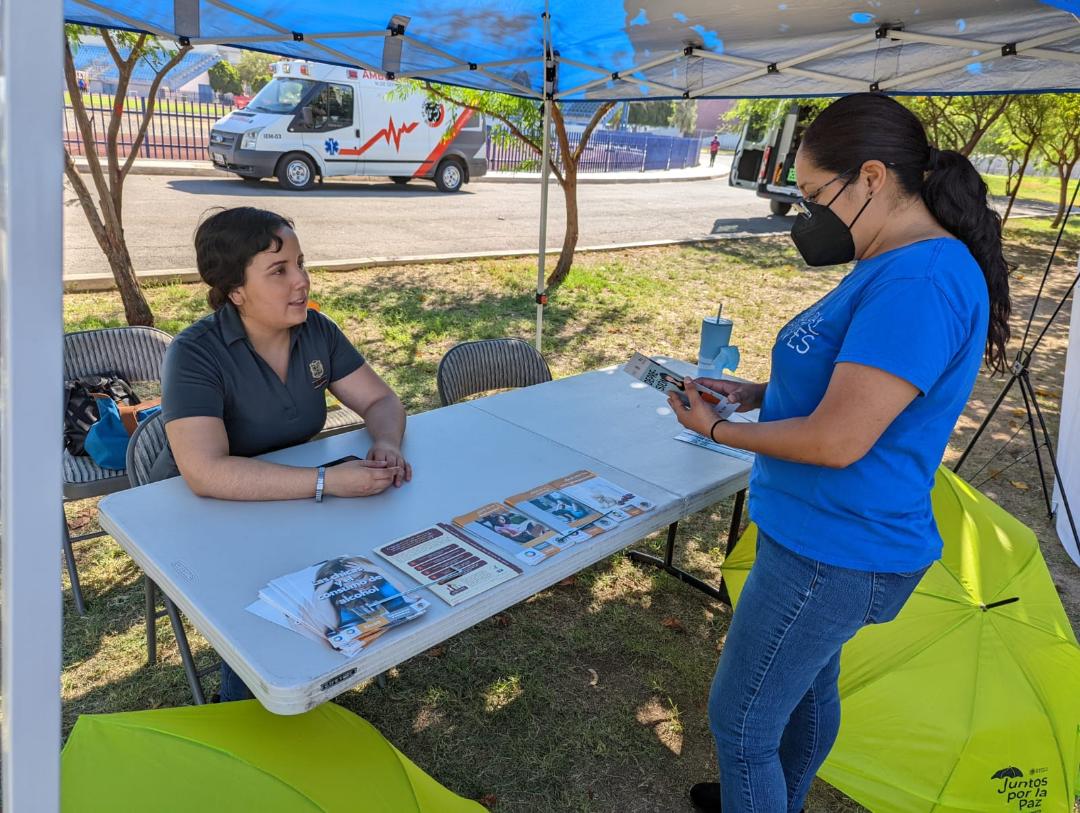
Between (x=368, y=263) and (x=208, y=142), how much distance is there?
10.6 m

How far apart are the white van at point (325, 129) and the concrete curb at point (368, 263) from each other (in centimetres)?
378

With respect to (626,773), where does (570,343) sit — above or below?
above

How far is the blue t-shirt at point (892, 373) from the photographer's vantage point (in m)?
1.29

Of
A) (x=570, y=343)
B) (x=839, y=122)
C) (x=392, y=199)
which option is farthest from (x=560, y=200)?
(x=839, y=122)

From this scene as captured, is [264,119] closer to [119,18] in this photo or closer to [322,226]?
[322,226]

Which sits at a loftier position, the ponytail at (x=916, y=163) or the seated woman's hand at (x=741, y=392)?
the ponytail at (x=916, y=163)

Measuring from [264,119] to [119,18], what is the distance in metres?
10.3

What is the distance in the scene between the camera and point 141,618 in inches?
113

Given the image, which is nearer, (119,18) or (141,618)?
(141,618)

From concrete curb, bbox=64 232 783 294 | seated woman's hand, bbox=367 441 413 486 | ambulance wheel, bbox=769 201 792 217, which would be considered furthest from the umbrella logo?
ambulance wheel, bbox=769 201 792 217

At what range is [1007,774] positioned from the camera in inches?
74.4

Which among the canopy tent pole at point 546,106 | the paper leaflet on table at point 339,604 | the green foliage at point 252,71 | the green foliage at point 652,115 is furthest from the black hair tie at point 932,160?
the green foliage at point 652,115

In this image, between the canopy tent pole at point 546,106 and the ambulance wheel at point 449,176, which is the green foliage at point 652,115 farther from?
the canopy tent pole at point 546,106

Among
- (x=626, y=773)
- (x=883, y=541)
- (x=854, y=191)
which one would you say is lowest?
(x=626, y=773)
